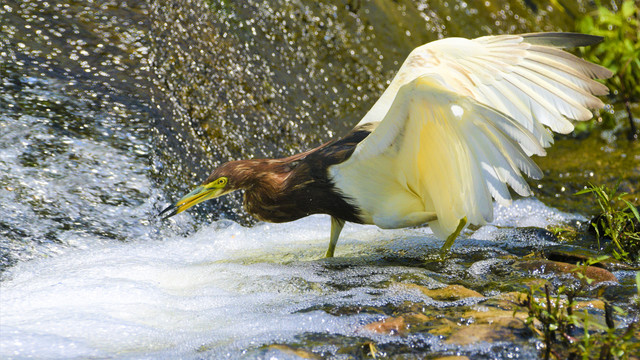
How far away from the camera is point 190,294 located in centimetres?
317

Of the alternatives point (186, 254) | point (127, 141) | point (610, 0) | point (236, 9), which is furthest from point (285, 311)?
point (610, 0)

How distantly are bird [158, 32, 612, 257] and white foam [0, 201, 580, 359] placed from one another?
11.3 inches

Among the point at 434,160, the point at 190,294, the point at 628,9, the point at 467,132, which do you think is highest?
the point at 628,9

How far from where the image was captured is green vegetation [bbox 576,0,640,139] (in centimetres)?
588

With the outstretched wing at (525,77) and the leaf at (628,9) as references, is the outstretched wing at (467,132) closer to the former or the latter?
the outstretched wing at (525,77)

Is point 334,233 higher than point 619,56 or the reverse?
the reverse

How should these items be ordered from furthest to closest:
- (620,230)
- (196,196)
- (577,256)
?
(196,196) < (620,230) < (577,256)

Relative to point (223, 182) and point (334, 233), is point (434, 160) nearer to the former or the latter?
point (334, 233)

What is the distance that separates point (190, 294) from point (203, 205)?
128 cm

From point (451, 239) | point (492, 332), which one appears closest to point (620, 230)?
point (451, 239)

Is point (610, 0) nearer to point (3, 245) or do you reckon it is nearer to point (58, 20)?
point (58, 20)

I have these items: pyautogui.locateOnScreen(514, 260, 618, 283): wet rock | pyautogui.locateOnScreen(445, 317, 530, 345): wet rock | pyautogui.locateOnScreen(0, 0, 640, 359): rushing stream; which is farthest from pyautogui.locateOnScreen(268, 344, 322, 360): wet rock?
pyautogui.locateOnScreen(514, 260, 618, 283): wet rock

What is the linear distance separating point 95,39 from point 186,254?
1.73 meters

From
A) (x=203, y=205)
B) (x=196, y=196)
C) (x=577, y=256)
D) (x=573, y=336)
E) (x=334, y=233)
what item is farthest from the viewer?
(x=203, y=205)
